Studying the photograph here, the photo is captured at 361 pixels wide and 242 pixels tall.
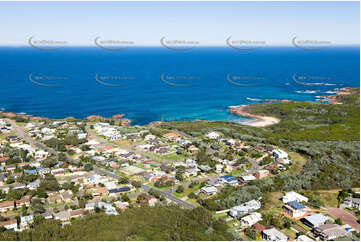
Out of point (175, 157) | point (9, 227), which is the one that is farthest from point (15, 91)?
point (9, 227)

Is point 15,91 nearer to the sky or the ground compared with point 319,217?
nearer to the ground

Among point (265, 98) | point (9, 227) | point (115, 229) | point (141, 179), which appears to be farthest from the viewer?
point (265, 98)

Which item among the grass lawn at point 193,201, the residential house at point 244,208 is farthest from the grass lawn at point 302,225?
the grass lawn at point 193,201

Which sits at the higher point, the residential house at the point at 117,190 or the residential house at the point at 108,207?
the residential house at the point at 108,207

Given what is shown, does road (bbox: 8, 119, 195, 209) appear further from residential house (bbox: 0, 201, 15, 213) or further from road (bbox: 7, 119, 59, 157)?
residential house (bbox: 0, 201, 15, 213)

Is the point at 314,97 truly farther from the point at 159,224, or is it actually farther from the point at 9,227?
the point at 9,227

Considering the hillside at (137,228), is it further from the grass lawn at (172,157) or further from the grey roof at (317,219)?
the grass lawn at (172,157)
